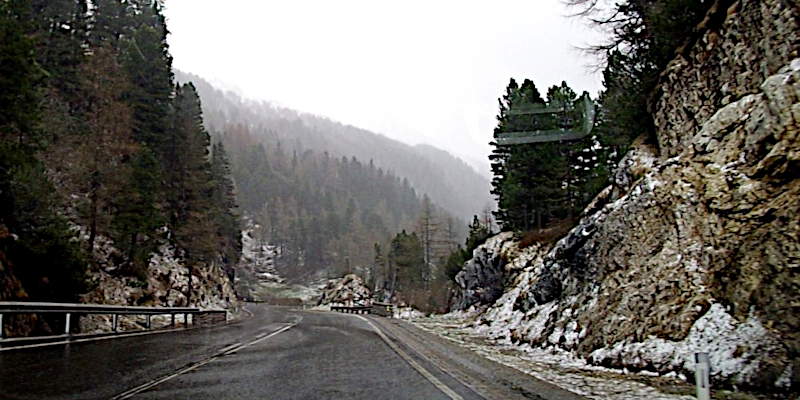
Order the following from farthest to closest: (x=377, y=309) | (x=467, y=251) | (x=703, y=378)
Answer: (x=467, y=251)
(x=377, y=309)
(x=703, y=378)

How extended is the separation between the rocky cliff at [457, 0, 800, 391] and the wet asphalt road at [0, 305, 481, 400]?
4596 mm

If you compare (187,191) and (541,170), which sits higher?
(541,170)

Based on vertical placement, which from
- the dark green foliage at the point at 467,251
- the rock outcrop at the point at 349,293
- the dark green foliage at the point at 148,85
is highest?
the dark green foliage at the point at 148,85

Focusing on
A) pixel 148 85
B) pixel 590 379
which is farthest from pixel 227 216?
pixel 590 379

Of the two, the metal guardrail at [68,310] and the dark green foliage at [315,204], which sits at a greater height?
the dark green foliage at [315,204]

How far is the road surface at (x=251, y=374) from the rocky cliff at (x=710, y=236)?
2953 mm

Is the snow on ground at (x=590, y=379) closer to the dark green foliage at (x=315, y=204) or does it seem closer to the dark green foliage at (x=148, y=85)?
the dark green foliage at (x=148, y=85)

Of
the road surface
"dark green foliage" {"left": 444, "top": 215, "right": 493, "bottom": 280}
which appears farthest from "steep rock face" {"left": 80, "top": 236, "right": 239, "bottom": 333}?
"dark green foliage" {"left": 444, "top": 215, "right": 493, "bottom": 280}

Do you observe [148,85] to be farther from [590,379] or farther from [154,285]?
[590,379]

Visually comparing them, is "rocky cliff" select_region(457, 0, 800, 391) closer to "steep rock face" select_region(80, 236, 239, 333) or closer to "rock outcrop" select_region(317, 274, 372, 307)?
"steep rock face" select_region(80, 236, 239, 333)

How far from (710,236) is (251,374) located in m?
9.42

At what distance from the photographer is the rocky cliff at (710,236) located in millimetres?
9336

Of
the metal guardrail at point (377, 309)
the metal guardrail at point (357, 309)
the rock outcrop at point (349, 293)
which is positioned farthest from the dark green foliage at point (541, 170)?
the rock outcrop at point (349, 293)

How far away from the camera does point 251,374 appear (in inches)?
376
